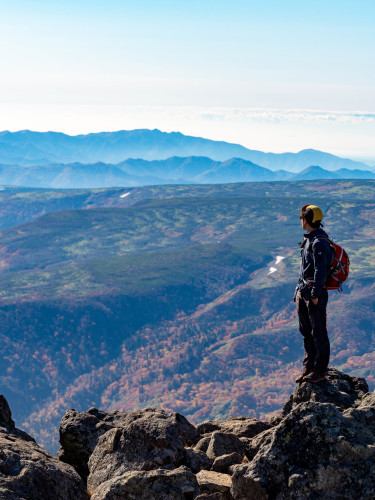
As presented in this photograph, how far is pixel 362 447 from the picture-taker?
11.1 metres

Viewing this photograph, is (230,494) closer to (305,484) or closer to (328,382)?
(305,484)

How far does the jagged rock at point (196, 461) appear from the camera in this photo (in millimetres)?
13661

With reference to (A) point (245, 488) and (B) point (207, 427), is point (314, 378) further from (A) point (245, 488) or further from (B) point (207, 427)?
(A) point (245, 488)

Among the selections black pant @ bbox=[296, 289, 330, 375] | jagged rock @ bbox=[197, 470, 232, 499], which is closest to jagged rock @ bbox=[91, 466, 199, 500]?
jagged rock @ bbox=[197, 470, 232, 499]

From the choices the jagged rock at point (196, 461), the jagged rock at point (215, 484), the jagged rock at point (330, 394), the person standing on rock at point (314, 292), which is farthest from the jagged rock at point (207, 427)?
the jagged rock at point (215, 484)

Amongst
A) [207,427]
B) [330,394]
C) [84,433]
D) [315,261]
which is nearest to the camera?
[315,261]

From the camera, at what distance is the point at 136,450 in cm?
1325

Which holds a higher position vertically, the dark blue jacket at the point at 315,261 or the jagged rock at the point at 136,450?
the dark blue jacket at the point at 315,261

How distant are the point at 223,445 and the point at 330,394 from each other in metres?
3.52

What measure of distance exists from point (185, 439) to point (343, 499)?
7.33 m

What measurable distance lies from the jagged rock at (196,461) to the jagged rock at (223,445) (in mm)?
646

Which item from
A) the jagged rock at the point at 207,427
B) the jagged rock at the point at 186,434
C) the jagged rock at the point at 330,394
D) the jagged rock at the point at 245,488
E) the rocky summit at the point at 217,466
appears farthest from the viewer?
the jagged rock at the point at 207,427

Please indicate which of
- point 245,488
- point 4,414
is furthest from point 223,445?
point 4,414

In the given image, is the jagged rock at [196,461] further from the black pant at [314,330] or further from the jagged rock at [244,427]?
the black pant at [314,330]
